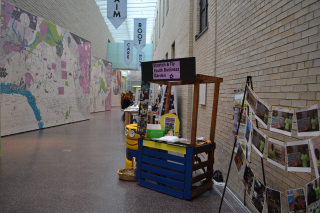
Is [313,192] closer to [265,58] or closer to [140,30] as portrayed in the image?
[265,58]

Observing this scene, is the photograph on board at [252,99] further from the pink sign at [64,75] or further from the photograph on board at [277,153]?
the pink sign at [64,75]

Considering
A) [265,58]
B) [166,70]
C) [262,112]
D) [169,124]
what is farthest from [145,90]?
[262,112]

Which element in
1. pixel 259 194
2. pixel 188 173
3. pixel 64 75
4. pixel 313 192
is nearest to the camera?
pixel 313 192

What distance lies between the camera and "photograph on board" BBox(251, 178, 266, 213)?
212 cm

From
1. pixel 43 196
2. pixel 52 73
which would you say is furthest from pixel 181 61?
pixel 52 73

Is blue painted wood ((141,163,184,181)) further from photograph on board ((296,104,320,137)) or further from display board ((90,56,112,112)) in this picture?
display board ((90,56,112,112))

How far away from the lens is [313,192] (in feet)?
5.00

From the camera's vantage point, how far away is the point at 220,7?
4.46m

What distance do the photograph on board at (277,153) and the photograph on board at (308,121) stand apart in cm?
22

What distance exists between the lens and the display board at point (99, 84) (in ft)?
56.9

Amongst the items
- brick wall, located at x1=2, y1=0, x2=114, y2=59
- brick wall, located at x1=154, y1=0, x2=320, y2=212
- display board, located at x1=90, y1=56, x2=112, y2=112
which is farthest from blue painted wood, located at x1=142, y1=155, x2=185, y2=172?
display board, located at x1=90, y1=56, x2=112, y2=112

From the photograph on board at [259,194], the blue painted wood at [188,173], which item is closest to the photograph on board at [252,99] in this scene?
the photograph on board at [259,194]

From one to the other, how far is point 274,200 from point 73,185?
3.05m

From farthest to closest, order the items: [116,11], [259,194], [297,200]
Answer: [116,11] < [259,194] < [297,200]
